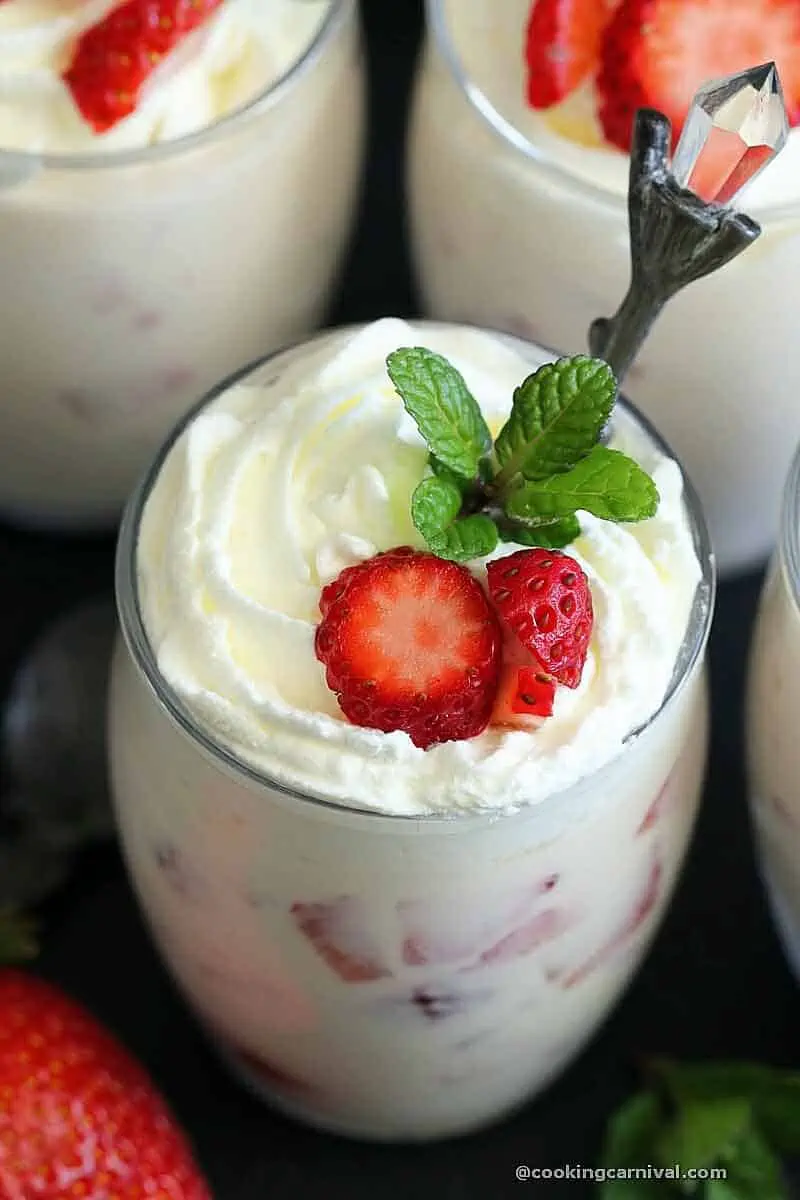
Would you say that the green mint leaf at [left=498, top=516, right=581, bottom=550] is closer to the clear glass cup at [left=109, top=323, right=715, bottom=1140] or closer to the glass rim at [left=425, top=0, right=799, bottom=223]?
the clear glass cup at [left=109, top=323, right=715, bottom=1140]

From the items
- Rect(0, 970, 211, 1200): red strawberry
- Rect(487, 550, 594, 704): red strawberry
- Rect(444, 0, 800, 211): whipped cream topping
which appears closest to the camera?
Rect(487, 550, 594, 704): red strawberry

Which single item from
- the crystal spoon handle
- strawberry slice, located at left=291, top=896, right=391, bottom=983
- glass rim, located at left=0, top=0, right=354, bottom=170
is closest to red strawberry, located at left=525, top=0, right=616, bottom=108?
glass rim, located at left=0, top=0, right=354, bottom=170

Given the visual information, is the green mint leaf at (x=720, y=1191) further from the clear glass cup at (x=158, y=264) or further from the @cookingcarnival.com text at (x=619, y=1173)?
the clear glass cup at (x=158, y=264)

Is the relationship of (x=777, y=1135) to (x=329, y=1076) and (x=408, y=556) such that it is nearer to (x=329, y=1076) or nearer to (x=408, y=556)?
(x=329, y=1076)

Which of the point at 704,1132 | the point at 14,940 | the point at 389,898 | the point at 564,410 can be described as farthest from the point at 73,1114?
the point at 564,410

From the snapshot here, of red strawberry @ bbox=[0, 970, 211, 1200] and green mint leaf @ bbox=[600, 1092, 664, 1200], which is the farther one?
green mint leaf @ bbox=[600, 1092, 664, 1200]

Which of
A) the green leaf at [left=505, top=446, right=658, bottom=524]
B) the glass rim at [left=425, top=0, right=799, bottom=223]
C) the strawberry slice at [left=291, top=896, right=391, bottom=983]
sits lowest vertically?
the strawberry slice at [left=291, top=896, right=391, bottom=983]

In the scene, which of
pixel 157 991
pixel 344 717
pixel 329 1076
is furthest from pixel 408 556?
pixel 157 991
